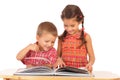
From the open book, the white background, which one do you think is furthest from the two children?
the white background

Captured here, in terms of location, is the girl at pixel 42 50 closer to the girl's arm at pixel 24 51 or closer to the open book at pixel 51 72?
the girl's arm at pixel 24 51

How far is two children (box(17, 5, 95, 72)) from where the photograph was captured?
2.44m

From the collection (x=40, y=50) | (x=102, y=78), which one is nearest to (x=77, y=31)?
(x=40, y=50)

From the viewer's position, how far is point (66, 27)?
2.59 meters

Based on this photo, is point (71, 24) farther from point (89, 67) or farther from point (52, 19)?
point (52, 19)

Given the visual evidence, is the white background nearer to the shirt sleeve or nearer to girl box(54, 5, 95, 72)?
Answer: girl box(54, 5, 95, 72)

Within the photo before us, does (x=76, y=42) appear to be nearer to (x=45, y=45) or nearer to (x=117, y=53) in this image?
(x=45, y=45)

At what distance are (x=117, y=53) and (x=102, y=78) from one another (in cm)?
133

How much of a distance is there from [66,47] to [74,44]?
60 millimetres

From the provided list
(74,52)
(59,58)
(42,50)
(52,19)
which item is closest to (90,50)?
(74,52)

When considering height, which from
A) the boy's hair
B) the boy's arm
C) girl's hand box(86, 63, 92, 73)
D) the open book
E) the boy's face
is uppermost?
the boy's hair

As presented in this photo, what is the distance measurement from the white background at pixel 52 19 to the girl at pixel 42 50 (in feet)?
2.89

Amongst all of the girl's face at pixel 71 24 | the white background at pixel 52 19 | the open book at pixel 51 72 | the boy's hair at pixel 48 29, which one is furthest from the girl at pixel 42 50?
the white background at pixel 52 19

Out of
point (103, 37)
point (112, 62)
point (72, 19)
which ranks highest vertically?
point (72, 19)
